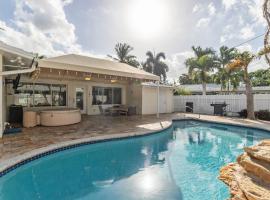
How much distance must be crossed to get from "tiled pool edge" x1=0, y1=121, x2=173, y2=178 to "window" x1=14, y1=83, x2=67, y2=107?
643cm

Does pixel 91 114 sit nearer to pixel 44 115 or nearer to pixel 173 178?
pixel 44 115

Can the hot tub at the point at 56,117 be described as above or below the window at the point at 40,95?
below

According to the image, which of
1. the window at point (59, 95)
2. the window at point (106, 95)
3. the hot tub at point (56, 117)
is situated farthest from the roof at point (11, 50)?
the window at point (106, 95)

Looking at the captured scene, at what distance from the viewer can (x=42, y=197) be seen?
12.8 ft

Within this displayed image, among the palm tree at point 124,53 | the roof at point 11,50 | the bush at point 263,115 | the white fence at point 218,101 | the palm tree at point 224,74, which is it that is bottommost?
the bush at point 263,115

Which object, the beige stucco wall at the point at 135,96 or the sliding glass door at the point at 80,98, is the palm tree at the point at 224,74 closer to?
the beige stucco wall at the point at 135,96

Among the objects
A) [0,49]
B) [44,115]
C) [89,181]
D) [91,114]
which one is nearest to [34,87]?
[44,115]

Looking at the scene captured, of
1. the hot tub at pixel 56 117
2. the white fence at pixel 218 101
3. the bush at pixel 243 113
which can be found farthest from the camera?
the bush at pixel 243 113

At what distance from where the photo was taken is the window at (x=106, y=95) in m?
14.9

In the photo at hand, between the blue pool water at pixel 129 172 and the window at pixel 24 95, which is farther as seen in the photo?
the window at pixel 24 95

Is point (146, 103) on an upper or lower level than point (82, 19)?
lower

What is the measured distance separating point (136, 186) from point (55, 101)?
10.1m

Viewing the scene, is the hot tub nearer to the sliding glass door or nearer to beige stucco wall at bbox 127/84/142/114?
the sliding glass door

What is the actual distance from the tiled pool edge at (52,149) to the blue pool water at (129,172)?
0.41 feet
